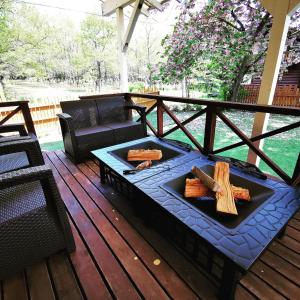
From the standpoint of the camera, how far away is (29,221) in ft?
3.66

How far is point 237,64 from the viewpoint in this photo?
667cm

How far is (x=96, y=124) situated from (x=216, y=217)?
255cm

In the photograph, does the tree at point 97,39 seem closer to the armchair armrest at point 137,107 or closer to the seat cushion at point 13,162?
the armchair armrest at point 137,107

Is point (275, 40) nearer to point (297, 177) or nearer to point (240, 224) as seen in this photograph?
point (297, 177)

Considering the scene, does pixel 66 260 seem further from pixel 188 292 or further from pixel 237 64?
pixel 237 64

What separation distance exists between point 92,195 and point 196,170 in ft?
3.74

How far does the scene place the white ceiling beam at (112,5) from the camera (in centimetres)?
380

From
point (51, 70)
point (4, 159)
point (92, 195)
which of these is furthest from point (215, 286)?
point (51, 70)

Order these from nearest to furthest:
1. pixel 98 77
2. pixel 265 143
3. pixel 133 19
Answer: 1. pixel 133 19
2. pixel 265 143
3. pixel 98 77

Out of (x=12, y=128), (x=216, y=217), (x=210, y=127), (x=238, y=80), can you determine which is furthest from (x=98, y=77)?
(x=216, y=217)

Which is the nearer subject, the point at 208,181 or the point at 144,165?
the point at 208,181

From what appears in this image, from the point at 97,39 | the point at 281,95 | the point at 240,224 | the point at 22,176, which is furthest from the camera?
the point at 97,39

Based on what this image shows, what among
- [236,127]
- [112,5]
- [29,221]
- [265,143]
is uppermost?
Answer: [112,5]

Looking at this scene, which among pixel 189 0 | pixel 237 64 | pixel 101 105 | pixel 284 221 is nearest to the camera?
pixel 284 221
